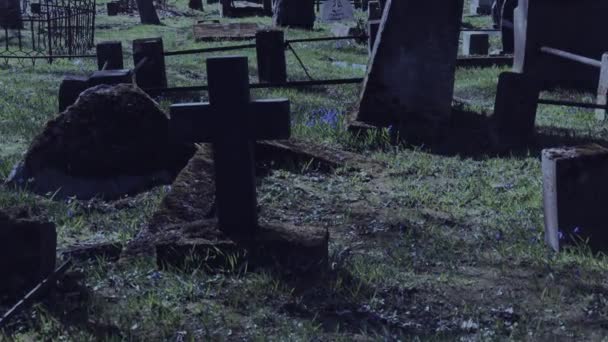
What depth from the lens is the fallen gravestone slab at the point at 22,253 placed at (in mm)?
4426

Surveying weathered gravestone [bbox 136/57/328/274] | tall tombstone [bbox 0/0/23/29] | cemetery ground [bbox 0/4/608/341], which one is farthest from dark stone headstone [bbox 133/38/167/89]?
tall tombstone [bbox 0/0/23/29]

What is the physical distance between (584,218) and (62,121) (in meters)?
3.39

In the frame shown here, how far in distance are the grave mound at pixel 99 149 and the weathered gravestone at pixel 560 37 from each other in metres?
4.90

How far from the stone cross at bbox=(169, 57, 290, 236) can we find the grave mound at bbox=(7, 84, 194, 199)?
1917 millimetres

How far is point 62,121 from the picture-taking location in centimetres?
683

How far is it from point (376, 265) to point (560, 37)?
638 cm

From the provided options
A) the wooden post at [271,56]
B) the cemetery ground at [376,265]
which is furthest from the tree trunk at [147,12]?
the cemetery ground at [376,265]

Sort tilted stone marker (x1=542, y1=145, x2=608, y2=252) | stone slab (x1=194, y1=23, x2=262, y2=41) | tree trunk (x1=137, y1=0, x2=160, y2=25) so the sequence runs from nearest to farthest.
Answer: tilted stone marker (x1=542, y1=145, x2=608, y2=252) → stone slab (x1=194, y1=23, x2=262, y2=41) → tree trunk (x1=137, y1=0, x2=160, y2=25)

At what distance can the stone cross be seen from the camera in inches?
193

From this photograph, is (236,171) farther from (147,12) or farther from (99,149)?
(147,12)

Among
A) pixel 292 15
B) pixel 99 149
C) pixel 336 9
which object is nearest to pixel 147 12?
pixel 292 15

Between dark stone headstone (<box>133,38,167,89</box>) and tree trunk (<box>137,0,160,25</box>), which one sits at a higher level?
dark stone headstone (<box>133,38,167,89</box>)

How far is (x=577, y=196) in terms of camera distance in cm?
525

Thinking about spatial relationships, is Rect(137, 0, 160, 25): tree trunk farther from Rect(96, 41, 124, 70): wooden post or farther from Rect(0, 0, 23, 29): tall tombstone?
Rect(96, 41, 124, 70): wooden post
